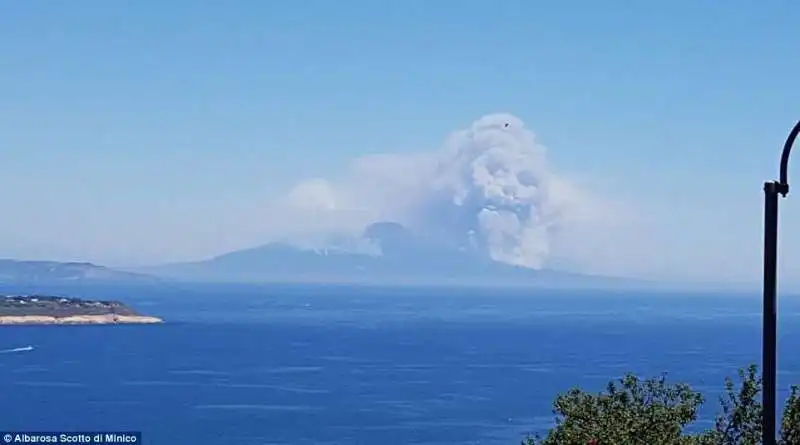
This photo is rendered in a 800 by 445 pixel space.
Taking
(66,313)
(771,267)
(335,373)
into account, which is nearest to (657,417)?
(771,267)

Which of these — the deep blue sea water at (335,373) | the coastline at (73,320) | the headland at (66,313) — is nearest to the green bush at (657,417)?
the deep blue sea water at (335,373)

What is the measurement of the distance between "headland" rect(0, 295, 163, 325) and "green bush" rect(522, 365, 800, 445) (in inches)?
4028

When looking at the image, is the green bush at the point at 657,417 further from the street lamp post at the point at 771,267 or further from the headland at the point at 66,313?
the headland at the point at 66,313

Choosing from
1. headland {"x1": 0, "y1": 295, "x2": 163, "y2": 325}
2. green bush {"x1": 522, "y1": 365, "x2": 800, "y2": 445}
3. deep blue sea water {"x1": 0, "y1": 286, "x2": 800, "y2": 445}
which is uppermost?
headland {"x1": 0, "y1": 295, "x2": 163, "y2": 325}

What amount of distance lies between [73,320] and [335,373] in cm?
5209

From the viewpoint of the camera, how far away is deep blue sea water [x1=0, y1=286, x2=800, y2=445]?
162 feet

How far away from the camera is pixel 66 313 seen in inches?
4503

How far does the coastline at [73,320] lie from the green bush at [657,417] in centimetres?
10175

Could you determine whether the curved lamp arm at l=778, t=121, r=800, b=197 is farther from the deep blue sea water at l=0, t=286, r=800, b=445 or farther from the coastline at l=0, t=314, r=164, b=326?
the coastline at l=0, t=314, r=164, b=326

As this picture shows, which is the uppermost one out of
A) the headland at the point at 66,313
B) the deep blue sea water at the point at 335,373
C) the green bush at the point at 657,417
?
the headland at the point at 66,313

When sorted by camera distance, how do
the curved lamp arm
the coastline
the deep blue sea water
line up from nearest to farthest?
the curved lamp arm
the deep blue sea water
the coastline

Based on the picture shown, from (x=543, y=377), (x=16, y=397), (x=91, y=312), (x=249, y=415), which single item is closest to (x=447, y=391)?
(x=543, y=377)

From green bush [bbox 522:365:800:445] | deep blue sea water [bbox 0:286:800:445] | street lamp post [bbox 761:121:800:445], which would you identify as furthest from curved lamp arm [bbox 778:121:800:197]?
deep blue sea water [bbox 0:286:800:445]

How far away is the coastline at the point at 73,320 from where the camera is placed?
365 ft
